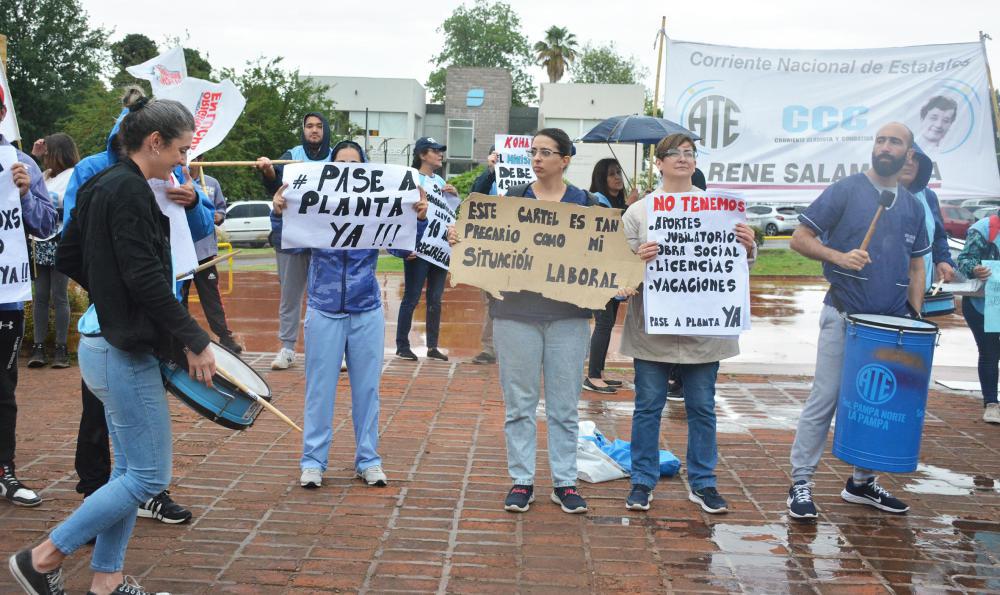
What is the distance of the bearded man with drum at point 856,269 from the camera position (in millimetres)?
5180

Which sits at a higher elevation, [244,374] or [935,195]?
[935,195]

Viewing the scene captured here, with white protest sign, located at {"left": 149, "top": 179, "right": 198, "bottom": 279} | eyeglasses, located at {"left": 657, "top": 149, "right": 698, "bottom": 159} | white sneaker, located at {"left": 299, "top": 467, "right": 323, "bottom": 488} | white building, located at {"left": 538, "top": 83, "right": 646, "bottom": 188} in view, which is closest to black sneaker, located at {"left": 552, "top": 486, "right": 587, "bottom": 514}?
white sneaker, located at {"left": 299, "top": 467, "right": 323, "bottom": 488}

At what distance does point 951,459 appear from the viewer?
647cm

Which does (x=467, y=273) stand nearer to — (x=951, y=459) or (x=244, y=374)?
(x=244, y=374)

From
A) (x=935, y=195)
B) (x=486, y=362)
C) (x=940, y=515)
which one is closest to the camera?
(x=940, y=515)

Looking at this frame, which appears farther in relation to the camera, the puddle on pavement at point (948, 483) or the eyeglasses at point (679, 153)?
the puddle on pavement at point (948, 483)

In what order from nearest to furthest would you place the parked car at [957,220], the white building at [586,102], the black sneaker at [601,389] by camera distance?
the black sneaker at [601,389] < the parked car at [957,220] < the white building at [586,102]

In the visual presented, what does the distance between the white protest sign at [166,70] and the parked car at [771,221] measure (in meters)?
35.6

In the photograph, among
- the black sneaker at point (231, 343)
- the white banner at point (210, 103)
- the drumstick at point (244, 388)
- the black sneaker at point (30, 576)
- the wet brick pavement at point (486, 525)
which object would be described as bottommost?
the black sneaker at point (231, 343)

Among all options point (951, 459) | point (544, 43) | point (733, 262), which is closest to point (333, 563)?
point (733, 262)

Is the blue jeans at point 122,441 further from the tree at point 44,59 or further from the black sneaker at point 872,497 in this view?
the tree at point 44,59

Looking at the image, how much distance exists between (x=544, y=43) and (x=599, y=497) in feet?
269

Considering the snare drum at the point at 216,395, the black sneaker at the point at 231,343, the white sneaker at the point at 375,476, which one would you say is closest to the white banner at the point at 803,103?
the white sneaker at the point at 375,476

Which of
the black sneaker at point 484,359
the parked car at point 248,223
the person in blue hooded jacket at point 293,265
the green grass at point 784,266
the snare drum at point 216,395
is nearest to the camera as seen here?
the snare drum at point 216,395
